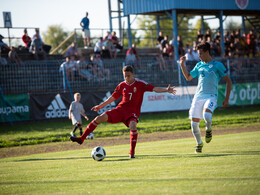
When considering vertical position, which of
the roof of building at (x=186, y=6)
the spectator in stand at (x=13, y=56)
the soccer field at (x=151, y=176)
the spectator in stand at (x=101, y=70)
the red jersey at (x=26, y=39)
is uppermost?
the roof of building at (x=186, y=6)

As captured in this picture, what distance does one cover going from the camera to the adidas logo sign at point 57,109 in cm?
1934

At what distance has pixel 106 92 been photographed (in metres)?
20.4

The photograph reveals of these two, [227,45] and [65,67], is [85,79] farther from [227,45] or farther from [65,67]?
[227,45]

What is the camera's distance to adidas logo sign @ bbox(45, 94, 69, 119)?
1934cm

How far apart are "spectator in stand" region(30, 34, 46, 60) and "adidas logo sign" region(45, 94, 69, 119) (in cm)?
326

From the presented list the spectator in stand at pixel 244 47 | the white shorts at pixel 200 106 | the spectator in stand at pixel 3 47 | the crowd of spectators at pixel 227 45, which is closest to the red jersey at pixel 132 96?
the white shorts at pixel 200 106

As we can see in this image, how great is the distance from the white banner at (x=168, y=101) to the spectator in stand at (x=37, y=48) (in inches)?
252

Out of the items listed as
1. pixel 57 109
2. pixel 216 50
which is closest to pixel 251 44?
pixel 216 50

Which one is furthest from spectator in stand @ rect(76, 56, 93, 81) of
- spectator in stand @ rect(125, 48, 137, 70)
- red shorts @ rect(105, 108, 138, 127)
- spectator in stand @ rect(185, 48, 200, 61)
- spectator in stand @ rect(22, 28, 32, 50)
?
red shorts @ rect(105, 108, 138, 127)

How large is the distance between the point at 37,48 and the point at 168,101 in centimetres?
793

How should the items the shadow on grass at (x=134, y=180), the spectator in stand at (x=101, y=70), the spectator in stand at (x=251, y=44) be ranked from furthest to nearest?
the spectator in stand at (x=251, y=44)
the spectator in stand at (x=101, y=70)
the shadow on grass at (x=134, y=180)

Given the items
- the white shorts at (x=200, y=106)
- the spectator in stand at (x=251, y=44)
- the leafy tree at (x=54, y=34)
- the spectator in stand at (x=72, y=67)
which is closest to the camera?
the white shorts at (x=200, y=106)

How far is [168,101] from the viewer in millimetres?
21734

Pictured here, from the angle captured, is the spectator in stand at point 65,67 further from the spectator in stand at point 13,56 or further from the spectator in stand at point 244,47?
the spectator in stand at point 244,47
